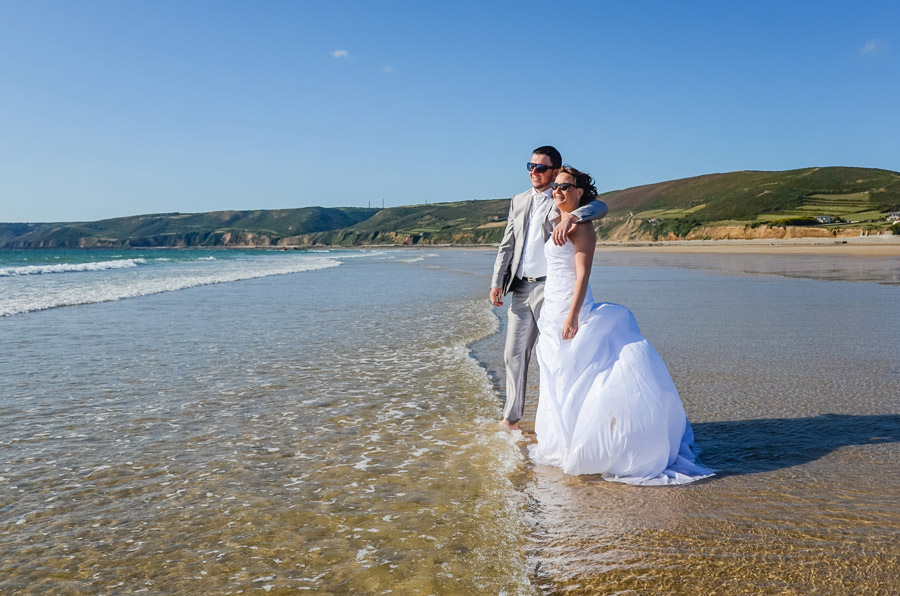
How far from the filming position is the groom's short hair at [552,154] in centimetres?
469

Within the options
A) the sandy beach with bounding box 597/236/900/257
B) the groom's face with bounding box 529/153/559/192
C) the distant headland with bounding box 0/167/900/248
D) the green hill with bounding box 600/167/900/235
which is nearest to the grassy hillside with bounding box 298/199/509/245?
the distant headland with bounding box 0/167/900/248

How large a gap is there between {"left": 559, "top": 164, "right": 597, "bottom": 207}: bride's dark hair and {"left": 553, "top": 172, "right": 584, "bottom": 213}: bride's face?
0.9 inches

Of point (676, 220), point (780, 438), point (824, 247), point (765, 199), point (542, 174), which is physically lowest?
point (780, 438)

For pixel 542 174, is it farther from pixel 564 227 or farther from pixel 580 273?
pixel 580 273

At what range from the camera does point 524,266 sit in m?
4.92

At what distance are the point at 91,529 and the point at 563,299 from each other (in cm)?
299

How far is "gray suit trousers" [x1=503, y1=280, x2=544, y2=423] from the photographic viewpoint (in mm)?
4988

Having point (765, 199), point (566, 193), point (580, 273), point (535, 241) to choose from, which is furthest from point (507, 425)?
point (765, 199)

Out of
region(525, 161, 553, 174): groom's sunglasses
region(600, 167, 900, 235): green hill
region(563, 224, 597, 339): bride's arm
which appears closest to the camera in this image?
region(563, 224, 597, 339): bride's arm

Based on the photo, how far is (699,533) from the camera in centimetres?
310

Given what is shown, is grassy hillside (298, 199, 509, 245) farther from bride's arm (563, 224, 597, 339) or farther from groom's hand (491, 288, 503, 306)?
bride's arm (563, 224, 597, 339)

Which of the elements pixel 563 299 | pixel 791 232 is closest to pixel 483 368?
pixel 563 299

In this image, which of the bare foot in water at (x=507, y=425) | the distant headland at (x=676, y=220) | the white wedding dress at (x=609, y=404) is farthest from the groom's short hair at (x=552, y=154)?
the distant headland at (x=676, y=220)

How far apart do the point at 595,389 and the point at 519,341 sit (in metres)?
1.27
